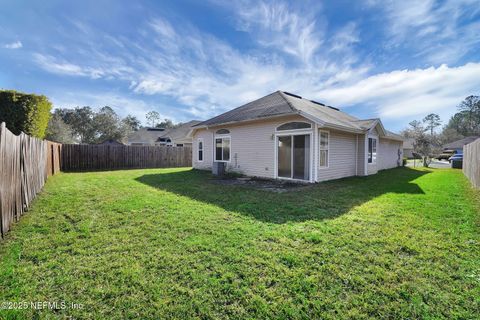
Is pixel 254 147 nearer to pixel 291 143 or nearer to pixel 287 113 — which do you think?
pixel 291 143

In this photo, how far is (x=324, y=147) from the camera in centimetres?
967

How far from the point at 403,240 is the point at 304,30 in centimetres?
973

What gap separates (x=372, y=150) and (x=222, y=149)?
882cm

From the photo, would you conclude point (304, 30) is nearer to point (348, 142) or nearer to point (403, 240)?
point (348, 142)

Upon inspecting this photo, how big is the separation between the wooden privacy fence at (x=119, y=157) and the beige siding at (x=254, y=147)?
292 inches

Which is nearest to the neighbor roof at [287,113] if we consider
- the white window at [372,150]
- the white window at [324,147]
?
the white window at [324,147]

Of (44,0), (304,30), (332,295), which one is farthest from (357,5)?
(44,0)

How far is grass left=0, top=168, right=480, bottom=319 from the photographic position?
2.16m

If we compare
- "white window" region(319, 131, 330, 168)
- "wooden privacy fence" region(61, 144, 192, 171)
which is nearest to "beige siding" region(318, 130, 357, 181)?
"white window" region(319, 131, 330, 168)

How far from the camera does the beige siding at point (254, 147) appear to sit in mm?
10367

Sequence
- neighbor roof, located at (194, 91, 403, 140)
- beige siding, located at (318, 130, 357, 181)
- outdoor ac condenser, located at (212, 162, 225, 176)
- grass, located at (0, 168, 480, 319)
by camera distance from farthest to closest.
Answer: outdoor ac condenser, located at (212, 162, 225, 176) < beige siding, located at (318, 130, 357, 181) < neighbor roof, located at (194, 91, 403, 140) < grass, located at (0, 168, 480, 319)

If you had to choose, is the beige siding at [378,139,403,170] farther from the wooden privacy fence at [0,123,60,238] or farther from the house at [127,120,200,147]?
the house at [127,120,200,147]

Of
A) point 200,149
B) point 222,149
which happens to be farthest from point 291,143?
point 200,149

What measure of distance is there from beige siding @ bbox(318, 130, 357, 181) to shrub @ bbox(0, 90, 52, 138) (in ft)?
45.8
